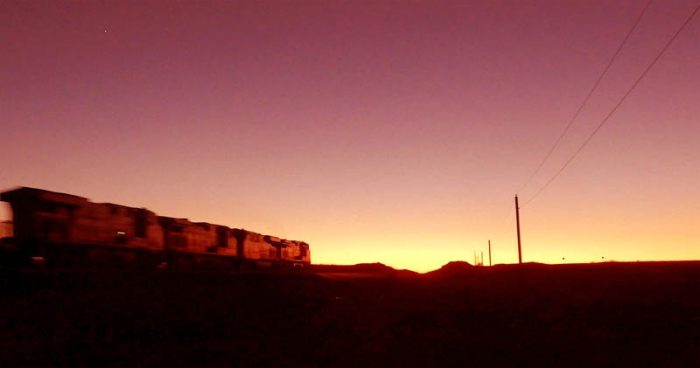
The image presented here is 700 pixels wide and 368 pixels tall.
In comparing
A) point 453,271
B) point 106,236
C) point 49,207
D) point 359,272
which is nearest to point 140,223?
point 106,236

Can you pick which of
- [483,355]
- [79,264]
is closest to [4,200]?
[79,264]

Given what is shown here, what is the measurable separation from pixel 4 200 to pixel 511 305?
16850 millimetres

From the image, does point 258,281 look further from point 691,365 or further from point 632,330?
point 691,365

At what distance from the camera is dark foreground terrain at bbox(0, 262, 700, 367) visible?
10016 millimetres

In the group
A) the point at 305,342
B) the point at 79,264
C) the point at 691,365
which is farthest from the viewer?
the point at 79,264

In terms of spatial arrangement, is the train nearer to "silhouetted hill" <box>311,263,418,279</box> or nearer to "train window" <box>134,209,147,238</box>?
"train window" <box>134,209,147,238</box>

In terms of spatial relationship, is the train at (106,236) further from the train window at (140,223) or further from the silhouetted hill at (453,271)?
the silhouetted hill at (453,271)

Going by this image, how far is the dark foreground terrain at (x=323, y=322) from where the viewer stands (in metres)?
10.0

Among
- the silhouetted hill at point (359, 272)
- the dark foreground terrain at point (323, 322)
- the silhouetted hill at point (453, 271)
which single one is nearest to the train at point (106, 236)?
the dark foreground terrain at point (323, 322)

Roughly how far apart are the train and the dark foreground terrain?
17.2 ft

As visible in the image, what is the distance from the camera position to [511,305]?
54.0ft

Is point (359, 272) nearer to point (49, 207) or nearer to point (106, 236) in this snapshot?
point (106, 236)

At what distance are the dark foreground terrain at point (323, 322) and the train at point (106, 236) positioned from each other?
207 inches

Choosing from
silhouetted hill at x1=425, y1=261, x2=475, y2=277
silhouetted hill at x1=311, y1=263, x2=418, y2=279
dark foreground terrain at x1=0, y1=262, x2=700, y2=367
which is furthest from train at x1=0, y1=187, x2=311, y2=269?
silhouetted hill at x1=425, y1=261, x2=475, y2=277
